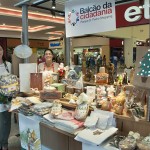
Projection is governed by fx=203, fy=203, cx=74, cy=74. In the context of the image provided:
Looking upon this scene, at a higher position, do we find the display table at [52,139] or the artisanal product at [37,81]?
the artisanal product at [37,81]

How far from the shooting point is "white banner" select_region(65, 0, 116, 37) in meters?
2.16

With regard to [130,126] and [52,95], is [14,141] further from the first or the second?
[130,126]

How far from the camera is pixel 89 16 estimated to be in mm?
2332

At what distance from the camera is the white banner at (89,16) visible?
2162 mm

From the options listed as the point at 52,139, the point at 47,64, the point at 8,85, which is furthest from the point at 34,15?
the point at 52,139

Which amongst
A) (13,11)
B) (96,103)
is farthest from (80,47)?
(96,103)

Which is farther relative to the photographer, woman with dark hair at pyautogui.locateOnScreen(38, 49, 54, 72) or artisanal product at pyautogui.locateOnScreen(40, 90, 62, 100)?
woman with dark hair at pyautogui.locateOnScreen(38, 49, 54, 72)

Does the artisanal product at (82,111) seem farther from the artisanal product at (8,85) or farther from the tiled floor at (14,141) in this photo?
the tiled floor at (14,141)

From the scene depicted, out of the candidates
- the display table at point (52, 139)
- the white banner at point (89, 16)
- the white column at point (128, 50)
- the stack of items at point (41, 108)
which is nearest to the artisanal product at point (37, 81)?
the stack of items at point (41, 108)

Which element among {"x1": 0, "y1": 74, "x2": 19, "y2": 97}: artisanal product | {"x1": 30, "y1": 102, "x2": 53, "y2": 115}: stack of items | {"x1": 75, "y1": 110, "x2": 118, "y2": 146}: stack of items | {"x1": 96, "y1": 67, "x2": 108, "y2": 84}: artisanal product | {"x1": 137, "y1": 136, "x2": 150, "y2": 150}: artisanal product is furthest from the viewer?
{"x1": 0, "y1": 74, "x2": 19, "y2": 97}: artisanal product

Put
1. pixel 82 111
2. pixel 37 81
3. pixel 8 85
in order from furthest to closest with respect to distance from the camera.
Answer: pixel 37 81 < pixel 8 85 < pixel 82 111

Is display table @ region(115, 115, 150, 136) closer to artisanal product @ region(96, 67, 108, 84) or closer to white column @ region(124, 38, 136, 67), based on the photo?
artisanal product @ region(96, 67, 108, 84)

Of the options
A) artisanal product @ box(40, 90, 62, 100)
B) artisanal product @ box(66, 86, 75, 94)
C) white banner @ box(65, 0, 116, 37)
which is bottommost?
artisanal product @ box(40, 90, 62, 100)

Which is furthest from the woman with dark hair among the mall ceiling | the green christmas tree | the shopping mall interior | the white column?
the white column
